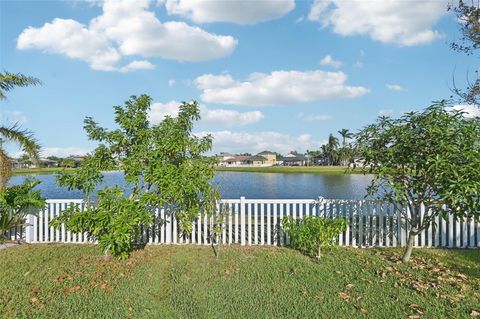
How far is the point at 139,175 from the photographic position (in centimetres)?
676

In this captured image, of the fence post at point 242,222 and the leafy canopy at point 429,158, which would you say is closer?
the leafy canopy at point 429,158

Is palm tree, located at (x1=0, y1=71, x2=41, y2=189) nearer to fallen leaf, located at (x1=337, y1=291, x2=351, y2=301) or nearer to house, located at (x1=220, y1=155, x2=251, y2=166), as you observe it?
fallen leaf, located at (x1=337, y1=291, x2=351, y2=301)

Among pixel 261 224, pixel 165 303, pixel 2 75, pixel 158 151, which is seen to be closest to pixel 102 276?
pixel 165 303

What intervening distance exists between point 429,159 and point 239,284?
3.59 m

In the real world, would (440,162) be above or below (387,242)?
above

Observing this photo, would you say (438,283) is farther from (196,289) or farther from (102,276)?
(102,276)

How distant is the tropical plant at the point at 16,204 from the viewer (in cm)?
774

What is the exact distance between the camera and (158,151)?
6613mm

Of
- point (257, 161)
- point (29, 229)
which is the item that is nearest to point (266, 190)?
point (29, 229)

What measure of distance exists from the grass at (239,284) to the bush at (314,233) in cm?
28

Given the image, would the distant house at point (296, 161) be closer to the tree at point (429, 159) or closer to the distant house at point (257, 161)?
the distant house at point (257, 161)

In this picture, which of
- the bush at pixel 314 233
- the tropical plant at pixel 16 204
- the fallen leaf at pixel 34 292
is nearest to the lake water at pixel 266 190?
the bush at pixel 314 233

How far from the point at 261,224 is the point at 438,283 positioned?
362 cm

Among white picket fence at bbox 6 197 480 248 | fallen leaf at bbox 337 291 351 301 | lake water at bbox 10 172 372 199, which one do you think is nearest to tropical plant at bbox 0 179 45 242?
white picket fence at bbox 6 197 480 248
